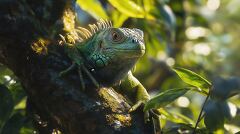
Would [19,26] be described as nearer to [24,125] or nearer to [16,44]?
[16,44]

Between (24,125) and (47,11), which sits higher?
(47,11)

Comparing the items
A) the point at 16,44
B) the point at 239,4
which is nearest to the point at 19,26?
the point at 16,44

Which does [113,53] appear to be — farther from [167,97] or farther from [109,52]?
[167,97]

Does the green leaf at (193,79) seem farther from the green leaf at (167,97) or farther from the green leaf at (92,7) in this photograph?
the green leaf at (92,7)

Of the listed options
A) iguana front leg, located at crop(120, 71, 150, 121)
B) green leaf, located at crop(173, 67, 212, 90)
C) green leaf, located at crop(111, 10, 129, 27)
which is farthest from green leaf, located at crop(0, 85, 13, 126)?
green leaf, located at crop(111, 10, 129, 27)

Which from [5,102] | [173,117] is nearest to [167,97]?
[173,117]

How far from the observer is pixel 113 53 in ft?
13.3

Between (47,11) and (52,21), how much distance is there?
80mm

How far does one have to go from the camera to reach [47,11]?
4242mm

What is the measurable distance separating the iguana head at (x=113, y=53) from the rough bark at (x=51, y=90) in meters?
0.23

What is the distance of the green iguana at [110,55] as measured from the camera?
12.8ft

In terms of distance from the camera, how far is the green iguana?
390 cm

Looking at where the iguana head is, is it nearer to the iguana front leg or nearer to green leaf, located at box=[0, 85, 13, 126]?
the iguana front leg

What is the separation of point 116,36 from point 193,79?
2.62 feet
